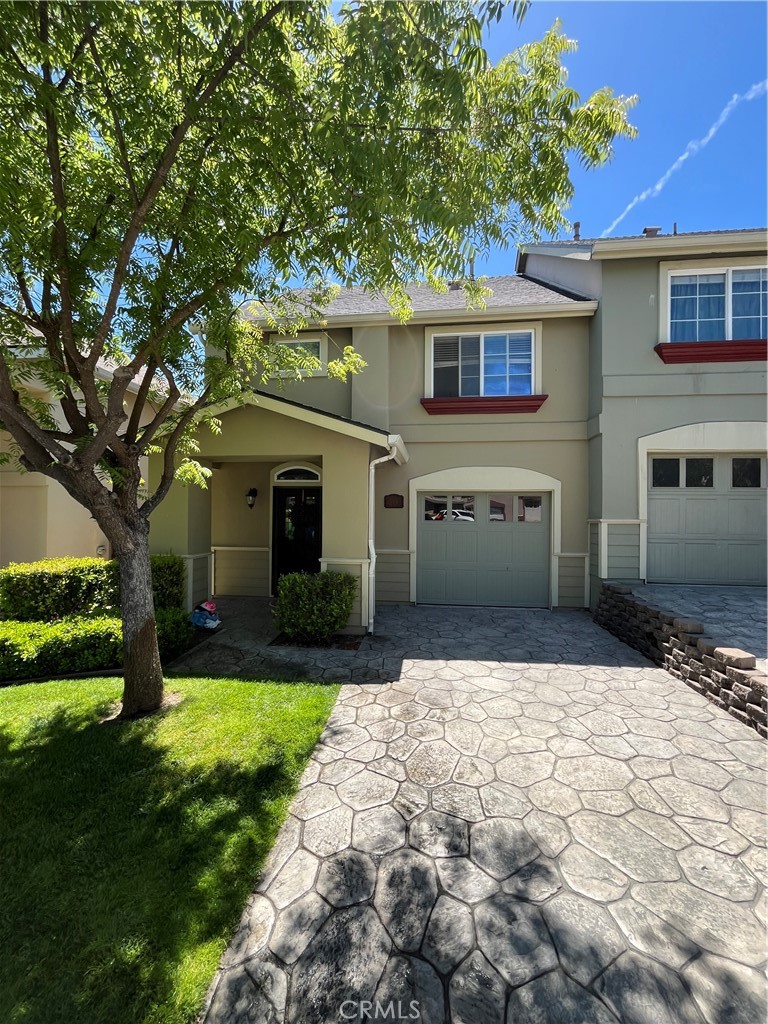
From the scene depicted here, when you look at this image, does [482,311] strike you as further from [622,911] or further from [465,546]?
[622,911]

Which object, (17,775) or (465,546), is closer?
(17,775)

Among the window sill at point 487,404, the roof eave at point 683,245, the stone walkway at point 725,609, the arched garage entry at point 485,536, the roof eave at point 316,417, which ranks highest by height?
the roof eave at point 683,245

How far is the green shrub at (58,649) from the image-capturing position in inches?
194

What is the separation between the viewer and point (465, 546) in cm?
852

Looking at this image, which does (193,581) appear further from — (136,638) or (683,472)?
(683,472)

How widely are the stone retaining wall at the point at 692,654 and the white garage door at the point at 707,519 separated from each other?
1533mm

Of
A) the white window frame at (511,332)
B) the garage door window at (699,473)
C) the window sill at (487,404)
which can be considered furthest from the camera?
the white window frame at (511,332)

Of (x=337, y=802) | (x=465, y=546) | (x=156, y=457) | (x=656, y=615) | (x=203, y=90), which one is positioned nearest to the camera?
(x=337, y=802)

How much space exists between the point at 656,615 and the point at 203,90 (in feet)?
24.1

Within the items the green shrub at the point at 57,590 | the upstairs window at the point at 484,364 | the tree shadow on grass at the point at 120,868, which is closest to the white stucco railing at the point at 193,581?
the green shrub at the point at 57,590

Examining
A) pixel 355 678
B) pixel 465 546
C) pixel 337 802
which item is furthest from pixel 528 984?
pixel 465 546

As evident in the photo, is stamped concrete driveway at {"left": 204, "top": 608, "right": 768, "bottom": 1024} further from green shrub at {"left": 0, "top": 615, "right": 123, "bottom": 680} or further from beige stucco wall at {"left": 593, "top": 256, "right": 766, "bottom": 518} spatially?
beige stucco wall at {"left": 593, "top": 256, "right": 766, "bottom": 518}

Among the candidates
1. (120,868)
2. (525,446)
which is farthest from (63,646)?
(525,446)

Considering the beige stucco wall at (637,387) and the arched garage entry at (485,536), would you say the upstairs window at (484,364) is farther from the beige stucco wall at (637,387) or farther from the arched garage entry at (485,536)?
the arched garage entry at (485,536)
